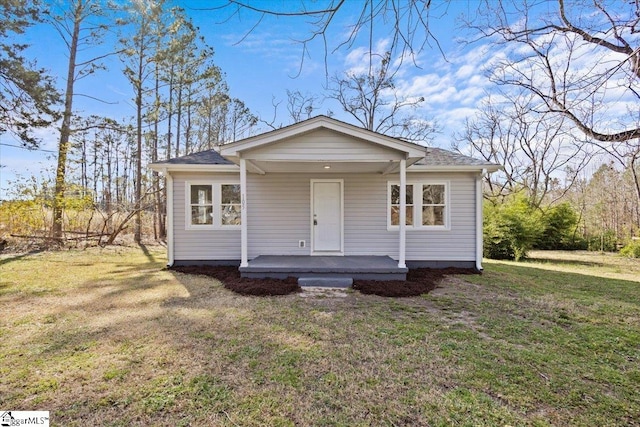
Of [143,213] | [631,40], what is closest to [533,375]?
[631,40]

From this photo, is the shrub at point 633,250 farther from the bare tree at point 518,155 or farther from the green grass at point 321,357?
the green grass at point 321,357

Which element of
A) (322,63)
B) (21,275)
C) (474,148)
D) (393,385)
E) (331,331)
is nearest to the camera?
(322,63)

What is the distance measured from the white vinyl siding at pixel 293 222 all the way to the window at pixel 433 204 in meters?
0.23

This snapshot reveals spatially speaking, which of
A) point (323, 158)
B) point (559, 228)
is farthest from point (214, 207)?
point (559, 228)

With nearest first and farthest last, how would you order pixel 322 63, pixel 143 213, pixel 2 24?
pixel 322 63
pixel 2 24
pixel 143 213

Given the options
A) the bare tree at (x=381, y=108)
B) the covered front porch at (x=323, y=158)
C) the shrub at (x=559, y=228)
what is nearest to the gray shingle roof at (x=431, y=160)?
the covered front porch at (x=323, y=158)

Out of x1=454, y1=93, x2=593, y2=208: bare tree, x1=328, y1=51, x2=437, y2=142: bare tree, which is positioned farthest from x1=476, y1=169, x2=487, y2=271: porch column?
x1=328, y1=51, x2=437, y2=142: bare tree

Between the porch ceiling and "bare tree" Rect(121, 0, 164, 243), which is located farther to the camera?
"bare tree" Rect(121, 0, 164, 243)

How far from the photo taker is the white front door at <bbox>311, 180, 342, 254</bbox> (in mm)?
7992

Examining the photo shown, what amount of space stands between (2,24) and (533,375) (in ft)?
53.8

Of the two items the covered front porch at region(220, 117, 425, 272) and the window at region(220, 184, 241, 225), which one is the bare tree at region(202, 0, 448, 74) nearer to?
the covered front porch at region(220, 117, 425, 272)

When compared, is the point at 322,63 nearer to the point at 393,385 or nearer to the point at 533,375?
the point at 393,385

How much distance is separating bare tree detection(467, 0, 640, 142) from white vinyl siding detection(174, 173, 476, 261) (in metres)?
3.31

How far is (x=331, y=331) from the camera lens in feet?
12.5
